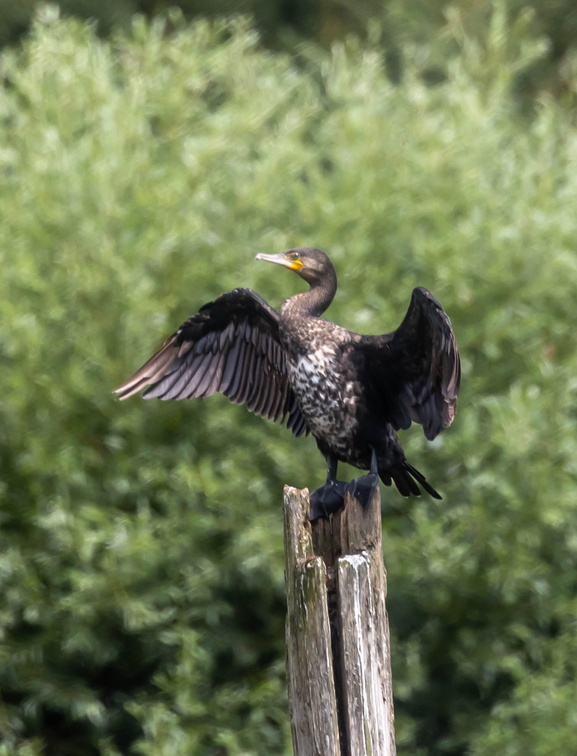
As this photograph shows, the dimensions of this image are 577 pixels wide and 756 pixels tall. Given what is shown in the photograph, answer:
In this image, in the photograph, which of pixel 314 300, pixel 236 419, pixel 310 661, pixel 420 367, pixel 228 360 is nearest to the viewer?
pixel 310 661

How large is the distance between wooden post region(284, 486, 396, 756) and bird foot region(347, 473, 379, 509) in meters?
0.18

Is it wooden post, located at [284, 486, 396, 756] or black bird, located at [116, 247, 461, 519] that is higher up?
black bird, located at [116, 247, 461, 519]

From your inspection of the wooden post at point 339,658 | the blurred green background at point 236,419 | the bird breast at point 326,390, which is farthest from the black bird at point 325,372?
the blurred green background at point 236,419

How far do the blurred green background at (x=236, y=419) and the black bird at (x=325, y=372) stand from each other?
188 cm

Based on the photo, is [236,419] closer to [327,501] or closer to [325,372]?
[325,372]

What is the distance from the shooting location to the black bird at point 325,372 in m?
3.53

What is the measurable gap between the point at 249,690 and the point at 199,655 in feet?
1.67

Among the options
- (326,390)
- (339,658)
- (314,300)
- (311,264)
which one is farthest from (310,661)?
(311,264)

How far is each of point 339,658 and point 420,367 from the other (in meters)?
1.11

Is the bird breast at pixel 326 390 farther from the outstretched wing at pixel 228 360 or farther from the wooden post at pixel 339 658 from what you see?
the wooden post at pixel 339 658

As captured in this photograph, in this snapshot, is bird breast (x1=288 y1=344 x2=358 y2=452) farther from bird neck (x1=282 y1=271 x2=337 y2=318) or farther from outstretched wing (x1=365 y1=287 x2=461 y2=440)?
bird neck (x1=282 y1=271 x2=337 y2=318)

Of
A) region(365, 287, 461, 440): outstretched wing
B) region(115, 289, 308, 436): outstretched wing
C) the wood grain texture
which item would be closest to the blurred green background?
region(115, 289, 308, 436): outstretched wing

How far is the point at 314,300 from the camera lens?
4.13 m

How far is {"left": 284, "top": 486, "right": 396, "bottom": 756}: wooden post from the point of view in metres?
2.86
